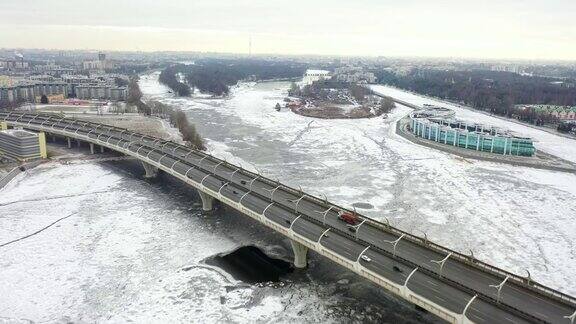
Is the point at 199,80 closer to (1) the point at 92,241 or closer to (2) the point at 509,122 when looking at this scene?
(2) the point at 509,122

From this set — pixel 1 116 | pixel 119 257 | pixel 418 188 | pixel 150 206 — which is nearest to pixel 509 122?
pixel 418 188

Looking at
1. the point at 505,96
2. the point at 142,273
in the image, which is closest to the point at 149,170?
the point at 142,273

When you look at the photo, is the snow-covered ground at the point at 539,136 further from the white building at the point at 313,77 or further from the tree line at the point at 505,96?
the white building at the point at 313,77

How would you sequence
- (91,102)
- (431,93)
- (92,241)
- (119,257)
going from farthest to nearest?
(431,93)
(91,102)
(92,241)
(119,257)

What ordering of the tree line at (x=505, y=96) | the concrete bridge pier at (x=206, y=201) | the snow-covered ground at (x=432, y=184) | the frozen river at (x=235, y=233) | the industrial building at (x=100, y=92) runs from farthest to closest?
the industrial building at (x=100, y=92) < the tree line at (x=505, y=96) < the concrete bridge pier at (x=206, y=201) < the snow-covered ground at (x=432, y=184) < the frozen river at (x=235, y=233)

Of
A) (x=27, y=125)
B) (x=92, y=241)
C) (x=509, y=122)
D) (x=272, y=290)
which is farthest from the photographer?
(x=509, y=122)

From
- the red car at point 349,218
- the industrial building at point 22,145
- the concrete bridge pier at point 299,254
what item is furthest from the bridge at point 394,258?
the industrial building at point 22,145

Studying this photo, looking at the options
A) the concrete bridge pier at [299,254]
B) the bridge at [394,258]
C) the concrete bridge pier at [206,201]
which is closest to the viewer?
the bridge at [394,258]
